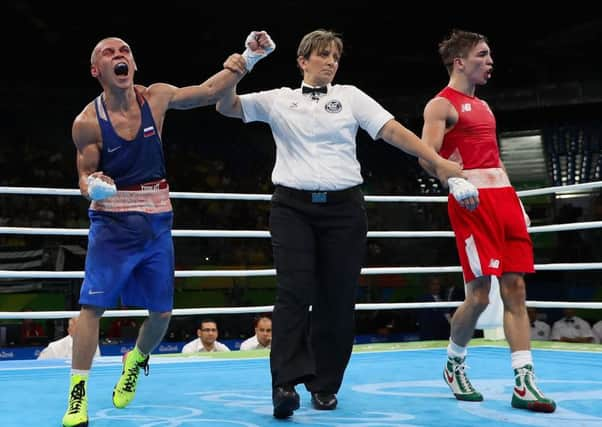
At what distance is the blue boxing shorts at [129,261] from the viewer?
2150 mm

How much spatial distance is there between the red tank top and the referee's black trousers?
36cm

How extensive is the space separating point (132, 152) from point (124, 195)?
5.0 inches

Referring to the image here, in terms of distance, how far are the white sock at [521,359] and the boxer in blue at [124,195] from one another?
1.06m

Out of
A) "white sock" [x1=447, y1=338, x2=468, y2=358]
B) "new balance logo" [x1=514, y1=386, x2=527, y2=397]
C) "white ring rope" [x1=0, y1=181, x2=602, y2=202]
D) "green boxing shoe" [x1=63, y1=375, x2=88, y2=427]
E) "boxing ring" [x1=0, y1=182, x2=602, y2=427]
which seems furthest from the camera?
"white ring rope" [x1=0, y1=181, x2=602, y2=202]

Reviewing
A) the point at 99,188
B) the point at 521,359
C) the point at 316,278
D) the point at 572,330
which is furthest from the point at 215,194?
the point at 572,330

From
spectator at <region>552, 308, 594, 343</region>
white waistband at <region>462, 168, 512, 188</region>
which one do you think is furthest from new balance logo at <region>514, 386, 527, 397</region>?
spectator at <region>552, 308, 594, 343</region>

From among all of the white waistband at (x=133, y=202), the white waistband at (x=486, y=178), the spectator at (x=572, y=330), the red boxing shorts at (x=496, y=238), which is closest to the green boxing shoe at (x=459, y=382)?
the red boxing shorts at (x=496, y=238)

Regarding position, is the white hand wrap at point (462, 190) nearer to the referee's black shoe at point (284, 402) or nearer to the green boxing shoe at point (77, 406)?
the referee's black shoe at point (284, 402)

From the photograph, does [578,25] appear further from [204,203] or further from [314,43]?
[314,43]

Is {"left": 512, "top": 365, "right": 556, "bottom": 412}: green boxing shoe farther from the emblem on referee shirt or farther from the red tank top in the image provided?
the emblem on referee shirt

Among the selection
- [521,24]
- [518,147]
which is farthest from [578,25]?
[518,147]

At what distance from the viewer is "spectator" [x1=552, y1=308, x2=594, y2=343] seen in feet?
25.6

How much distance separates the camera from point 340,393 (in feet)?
8.28

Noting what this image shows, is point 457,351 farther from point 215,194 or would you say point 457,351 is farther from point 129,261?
point 215,194
